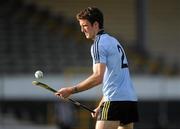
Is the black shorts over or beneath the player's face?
beneath

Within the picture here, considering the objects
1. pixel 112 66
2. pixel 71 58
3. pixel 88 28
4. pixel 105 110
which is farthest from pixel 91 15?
pixel 71 58

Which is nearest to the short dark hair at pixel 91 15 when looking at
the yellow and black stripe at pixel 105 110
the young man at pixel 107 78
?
the young man at pixel 107 78

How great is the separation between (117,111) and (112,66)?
45cm

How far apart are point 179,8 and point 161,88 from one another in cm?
581

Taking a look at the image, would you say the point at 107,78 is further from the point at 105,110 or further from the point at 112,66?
the point at 105,110

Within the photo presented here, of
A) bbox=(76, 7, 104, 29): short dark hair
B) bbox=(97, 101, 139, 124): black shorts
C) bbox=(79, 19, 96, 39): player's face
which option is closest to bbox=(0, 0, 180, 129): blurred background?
bbox=(97, 101, 139, 124): black shorts

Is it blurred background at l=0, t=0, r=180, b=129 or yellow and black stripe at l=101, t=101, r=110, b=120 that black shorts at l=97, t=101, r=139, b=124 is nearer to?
yellow and black stripe at l=101, t=101, r=110, b=120

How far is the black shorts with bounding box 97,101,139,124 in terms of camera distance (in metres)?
7.39

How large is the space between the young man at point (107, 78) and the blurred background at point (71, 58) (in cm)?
736

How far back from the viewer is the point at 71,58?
1986 cm

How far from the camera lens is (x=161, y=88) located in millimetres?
17328

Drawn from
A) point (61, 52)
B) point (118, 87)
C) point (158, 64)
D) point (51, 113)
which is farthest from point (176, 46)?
point (118, 87)

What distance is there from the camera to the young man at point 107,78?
7238 mm

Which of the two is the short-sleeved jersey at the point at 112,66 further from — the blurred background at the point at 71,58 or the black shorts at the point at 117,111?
the blurred background at the point at 71,58
